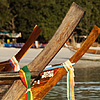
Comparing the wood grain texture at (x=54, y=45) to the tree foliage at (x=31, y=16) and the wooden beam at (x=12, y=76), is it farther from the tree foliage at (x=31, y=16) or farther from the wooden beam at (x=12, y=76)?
the tree foliage at (x=31, y=16)

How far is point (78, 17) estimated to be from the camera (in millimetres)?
5059

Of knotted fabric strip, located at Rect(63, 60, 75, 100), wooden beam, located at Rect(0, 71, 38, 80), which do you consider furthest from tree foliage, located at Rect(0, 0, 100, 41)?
wooden beam, located at Rect(0, 71, 38, 80)

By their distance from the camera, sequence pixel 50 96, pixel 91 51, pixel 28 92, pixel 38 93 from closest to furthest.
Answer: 1. pixel 28 92
2. pixel 38 93
3. pixel 50 96
4. pixel 91 51

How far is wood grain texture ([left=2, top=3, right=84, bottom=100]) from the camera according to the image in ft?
16.6

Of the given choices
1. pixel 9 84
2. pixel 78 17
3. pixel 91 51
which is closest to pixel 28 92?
pixel 9 84

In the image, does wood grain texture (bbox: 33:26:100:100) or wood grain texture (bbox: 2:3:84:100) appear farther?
wood grain texture (bbox: 33:26:100:100)

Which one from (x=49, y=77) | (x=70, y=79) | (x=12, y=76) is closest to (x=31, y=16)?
(x=70, y=79)

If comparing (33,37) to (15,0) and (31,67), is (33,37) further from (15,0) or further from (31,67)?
(15,0)

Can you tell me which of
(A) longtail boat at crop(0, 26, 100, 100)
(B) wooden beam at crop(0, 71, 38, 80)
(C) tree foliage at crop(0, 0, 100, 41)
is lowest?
(B) wooden beam at crop(0, 71, 38, 80)

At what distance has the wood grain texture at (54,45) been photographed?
5.06 meters

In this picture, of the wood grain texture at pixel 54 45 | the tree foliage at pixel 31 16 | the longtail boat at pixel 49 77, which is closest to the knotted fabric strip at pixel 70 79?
the longtail boat at pixel 49 77

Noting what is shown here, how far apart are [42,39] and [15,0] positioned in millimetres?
10304

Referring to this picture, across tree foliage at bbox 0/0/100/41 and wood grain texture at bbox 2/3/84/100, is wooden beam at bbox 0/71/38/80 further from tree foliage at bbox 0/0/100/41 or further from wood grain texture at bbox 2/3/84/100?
tree foliage at bbox 0/0/100/41

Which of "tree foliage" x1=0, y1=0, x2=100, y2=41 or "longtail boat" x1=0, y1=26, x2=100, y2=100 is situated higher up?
"tree foliage" x1=0, y1=0, x2=100, y2=41
